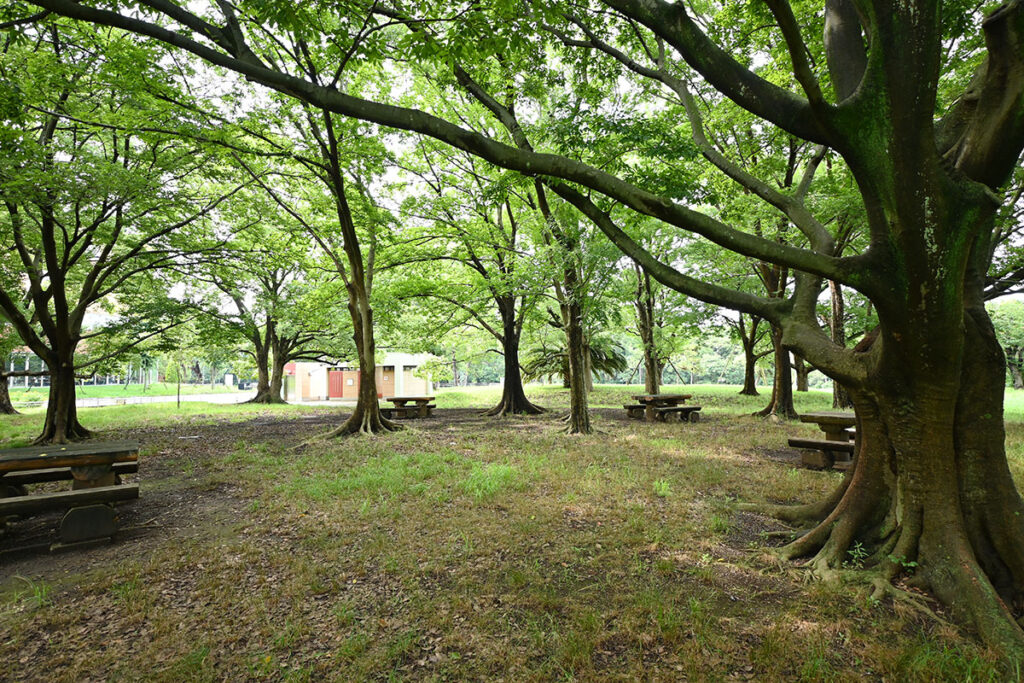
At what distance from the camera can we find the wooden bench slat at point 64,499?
4.09 meters

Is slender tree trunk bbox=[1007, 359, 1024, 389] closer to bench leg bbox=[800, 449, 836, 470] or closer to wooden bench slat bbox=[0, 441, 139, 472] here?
bench leg bbox=[800, 449, 836, 470]

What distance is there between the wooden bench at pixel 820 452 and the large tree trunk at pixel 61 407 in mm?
14966

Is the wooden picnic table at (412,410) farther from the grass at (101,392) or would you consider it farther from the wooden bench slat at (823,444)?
the grass at (101,392)

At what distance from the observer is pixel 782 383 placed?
13.6 meters

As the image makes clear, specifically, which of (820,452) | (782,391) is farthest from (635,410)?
(820,452)

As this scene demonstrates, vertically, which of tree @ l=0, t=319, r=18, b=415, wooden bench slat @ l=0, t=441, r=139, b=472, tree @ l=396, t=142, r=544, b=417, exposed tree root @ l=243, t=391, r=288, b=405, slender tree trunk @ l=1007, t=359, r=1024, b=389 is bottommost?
slender tree trunk @ l=1007, t=359, r=1024, b=389

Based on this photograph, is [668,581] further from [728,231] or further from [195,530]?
[195,530]

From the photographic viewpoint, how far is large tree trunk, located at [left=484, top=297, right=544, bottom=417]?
16.2 metres

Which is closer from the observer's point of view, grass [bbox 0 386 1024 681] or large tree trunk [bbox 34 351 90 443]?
grass [bbox 0 386 1024 681]

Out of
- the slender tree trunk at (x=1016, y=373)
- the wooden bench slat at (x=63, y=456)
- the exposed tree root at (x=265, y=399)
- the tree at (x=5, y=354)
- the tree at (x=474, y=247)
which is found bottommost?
the slender tree trunk at (x=1016, y=373)

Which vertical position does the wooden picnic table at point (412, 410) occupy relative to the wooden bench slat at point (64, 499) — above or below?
below

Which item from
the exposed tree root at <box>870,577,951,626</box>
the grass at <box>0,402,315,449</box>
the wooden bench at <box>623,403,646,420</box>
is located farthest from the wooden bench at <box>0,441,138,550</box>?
the wooden bench at <box>623,403,646,420</box>

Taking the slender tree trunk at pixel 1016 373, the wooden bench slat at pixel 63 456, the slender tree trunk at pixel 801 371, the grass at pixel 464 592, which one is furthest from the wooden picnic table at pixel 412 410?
the slender tree trunk at pixel 1016 373

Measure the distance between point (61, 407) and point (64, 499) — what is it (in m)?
8.23
